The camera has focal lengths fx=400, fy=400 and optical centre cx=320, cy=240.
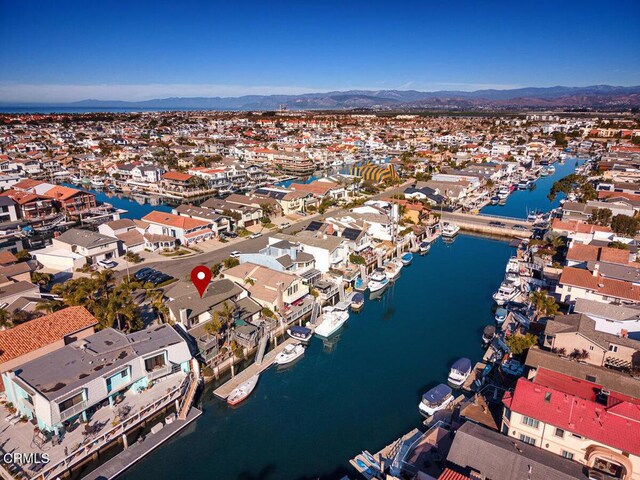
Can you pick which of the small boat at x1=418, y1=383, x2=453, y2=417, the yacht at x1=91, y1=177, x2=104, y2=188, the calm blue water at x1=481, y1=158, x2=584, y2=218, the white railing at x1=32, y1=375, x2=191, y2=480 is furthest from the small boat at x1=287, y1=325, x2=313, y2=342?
the yacht at x1=91, y1=177, x2=104, y2=188

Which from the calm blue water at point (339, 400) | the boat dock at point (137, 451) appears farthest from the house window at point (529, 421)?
the boat dock at point (137, 451)

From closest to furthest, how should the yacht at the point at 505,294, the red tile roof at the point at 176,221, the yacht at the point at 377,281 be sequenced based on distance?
the yacht at the point at 505,294, the yacht at the point at 377,281, the red tile roof at the point at 176,221

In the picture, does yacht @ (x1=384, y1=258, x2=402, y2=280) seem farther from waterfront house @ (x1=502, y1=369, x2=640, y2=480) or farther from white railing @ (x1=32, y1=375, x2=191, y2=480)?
white railing @ (x1=32, y1=375, x2=191, y2=480)

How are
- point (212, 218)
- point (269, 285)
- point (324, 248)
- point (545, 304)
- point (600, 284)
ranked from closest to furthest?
point (545, 304) → point (600, 284) → point (269, 285) → point (324, 248) → point (212, 218)

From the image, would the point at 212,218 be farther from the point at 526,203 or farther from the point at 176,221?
the point at 526,203

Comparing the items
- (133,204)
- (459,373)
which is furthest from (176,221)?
(459,373)

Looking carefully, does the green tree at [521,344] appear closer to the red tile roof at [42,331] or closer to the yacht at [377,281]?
the yacht at [377,281]

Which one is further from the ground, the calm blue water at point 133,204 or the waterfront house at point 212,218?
the waterfront house at point 212,218
